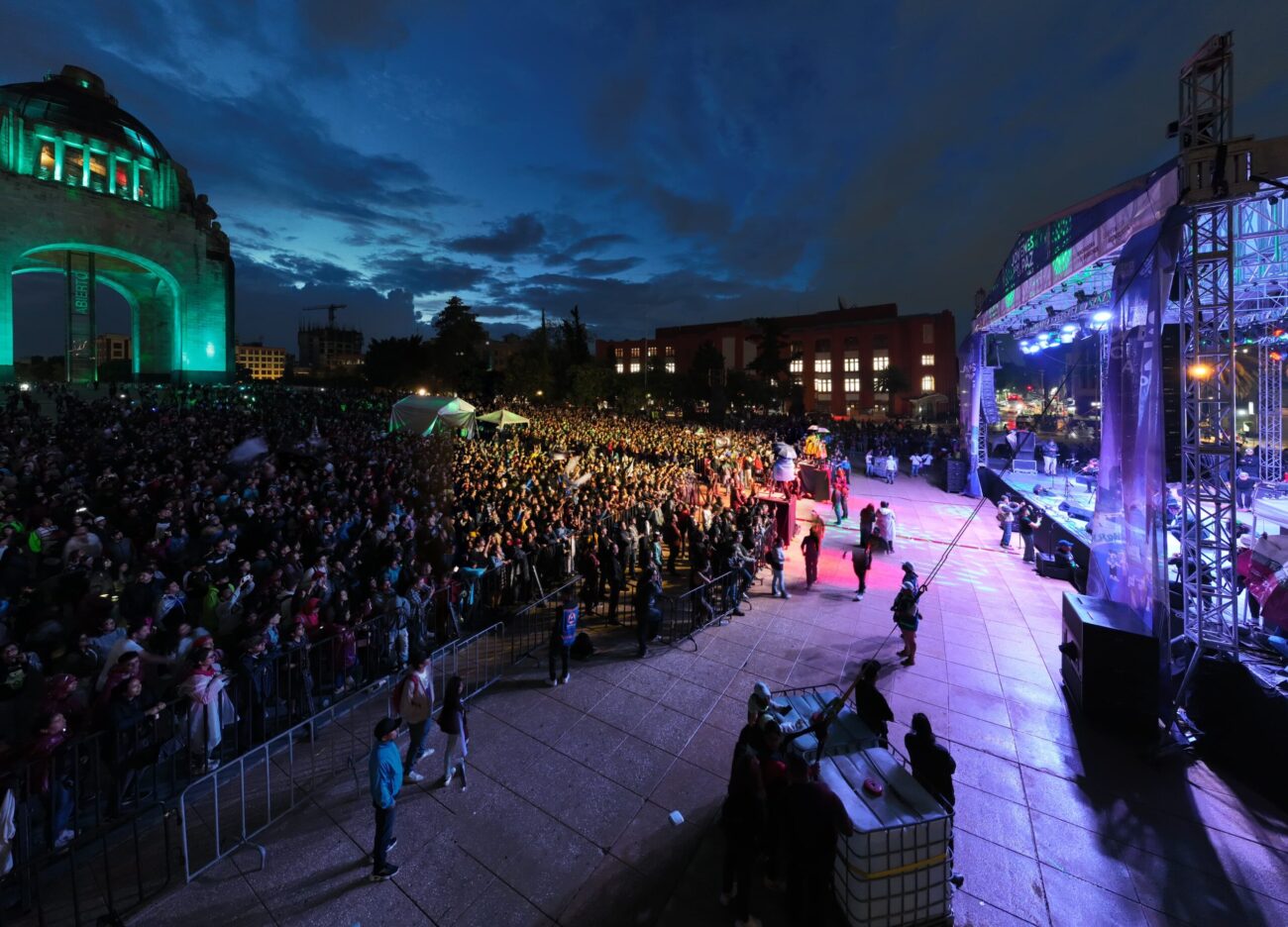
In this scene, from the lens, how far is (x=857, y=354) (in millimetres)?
69125

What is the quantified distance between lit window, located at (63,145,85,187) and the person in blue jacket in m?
57.9

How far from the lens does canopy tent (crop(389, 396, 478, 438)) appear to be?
22594 millimetres

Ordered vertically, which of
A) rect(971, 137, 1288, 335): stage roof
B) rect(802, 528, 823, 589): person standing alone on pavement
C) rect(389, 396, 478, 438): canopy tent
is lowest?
rect(802, 528, 823, 589): person standing alone on pavement

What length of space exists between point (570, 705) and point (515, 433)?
21.4 meters

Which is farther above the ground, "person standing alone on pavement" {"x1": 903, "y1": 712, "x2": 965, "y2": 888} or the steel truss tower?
the steel truss tower

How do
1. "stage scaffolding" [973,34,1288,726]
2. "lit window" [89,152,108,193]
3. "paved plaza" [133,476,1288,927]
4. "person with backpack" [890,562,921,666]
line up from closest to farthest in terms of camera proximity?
"paved plaza" [133,476,1288,927]
"stage scaffolding" [973,34,1288,726]
"person with backpack" [890,562,921,666]
"lit window" [89,152,108,193]

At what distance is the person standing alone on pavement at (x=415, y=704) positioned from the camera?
5625mm

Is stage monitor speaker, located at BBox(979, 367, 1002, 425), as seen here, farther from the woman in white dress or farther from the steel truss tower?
the woman in white dress

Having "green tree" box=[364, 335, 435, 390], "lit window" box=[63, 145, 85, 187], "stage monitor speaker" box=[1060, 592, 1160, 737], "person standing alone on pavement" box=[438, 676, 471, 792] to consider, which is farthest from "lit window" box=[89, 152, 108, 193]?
"stage monitor speaker" box=[1060, 592, 1160, 737]

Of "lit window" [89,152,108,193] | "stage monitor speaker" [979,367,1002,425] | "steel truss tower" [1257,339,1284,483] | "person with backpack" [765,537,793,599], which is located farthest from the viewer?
"lit window" [89,152,108,193]

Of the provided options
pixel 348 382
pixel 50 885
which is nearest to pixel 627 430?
pixel 50 885

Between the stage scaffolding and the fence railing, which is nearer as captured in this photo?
the fence railing

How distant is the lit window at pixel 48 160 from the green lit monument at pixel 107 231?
0.23 feet

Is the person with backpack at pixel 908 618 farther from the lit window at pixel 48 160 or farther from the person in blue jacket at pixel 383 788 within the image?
the lit window at pixel 48 160
